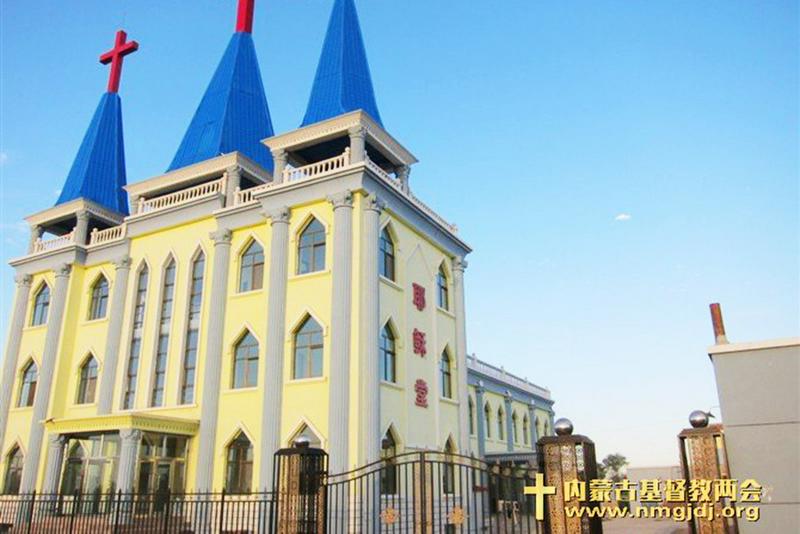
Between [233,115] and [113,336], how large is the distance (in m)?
8.85

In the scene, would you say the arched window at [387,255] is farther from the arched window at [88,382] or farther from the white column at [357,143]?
the arched window at [88,382]

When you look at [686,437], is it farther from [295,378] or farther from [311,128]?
[311,128]

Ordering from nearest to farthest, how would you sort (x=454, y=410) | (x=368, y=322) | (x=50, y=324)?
(x=368, y=322), (x=454, y=410), (x=50, y=324)

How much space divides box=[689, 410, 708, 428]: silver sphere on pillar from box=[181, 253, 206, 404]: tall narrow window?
1422 cm

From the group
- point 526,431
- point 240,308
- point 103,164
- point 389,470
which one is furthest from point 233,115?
point 526,431

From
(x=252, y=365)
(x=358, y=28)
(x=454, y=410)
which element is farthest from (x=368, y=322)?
(x=358, y=28)

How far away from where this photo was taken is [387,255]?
1822 centimetres

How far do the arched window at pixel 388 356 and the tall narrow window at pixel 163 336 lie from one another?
7.46 metres

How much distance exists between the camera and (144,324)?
20.8 meters

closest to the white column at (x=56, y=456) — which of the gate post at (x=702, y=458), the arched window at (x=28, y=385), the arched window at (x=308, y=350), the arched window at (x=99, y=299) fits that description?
the arched window at (x=28, y=385)

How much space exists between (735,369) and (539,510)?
3.72m

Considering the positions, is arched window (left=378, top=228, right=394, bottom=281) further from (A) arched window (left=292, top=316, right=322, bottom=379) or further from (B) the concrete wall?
(B) the concrete wall

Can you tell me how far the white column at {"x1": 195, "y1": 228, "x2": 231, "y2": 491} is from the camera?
56.5 ft

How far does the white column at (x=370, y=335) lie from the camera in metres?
15.2
